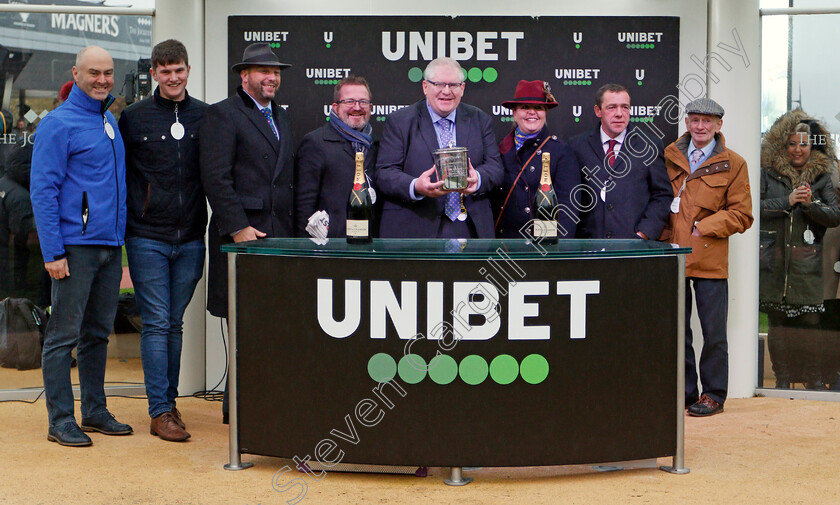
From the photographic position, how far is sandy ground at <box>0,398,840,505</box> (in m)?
3.99

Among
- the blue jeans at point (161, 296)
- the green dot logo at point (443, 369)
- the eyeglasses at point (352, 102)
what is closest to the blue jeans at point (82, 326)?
the blue jeans at point (161, 296)

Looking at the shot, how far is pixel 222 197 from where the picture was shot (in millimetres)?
4984

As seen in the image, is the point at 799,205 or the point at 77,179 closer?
the point at 77,179

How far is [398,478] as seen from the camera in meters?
4.30

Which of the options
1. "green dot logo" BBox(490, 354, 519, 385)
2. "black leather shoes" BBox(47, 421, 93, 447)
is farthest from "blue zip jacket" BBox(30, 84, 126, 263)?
"green dot logo" BBox(490, 354, 519, 385)

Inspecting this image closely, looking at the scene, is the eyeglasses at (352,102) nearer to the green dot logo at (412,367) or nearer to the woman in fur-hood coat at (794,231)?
the green dot logo at (412,367)

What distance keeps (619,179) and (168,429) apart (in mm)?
2891

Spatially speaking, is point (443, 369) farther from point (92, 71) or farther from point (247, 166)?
point (92, 71)

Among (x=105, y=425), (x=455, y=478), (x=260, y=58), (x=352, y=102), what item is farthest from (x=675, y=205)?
(x=105, y=425)

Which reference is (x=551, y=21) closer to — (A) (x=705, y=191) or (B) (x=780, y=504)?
(A) (x=705, y=191)

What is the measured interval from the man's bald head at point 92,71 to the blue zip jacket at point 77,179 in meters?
0.04

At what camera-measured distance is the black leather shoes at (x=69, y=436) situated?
488 centimetres

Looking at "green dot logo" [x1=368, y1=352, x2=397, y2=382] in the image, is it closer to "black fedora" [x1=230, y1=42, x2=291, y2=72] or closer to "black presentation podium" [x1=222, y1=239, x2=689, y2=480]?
"black presentation podium" [x1=222, y1=239, x2=689, y2=480]

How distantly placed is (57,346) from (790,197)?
461cm
